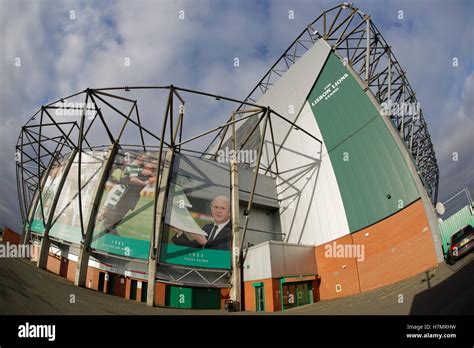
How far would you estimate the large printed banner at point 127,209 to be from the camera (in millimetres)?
23094

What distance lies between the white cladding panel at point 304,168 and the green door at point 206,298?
9.94m

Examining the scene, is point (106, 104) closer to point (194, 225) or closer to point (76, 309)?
point (194, 225)

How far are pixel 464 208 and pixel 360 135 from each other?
912cm

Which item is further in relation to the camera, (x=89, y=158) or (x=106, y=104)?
(x=89, y=158)

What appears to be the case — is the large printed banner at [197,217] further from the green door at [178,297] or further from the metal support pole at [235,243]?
the green door at [178,297]

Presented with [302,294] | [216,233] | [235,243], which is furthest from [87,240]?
[302,294]

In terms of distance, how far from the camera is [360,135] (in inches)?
872

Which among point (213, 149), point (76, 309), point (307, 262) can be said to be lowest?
point (76, 309)

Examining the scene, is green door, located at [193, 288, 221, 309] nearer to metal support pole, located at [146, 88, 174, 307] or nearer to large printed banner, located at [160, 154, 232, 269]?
large printed banner, located at [160, 154, 232, 269]

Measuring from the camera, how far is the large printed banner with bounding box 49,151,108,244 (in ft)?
82.8
